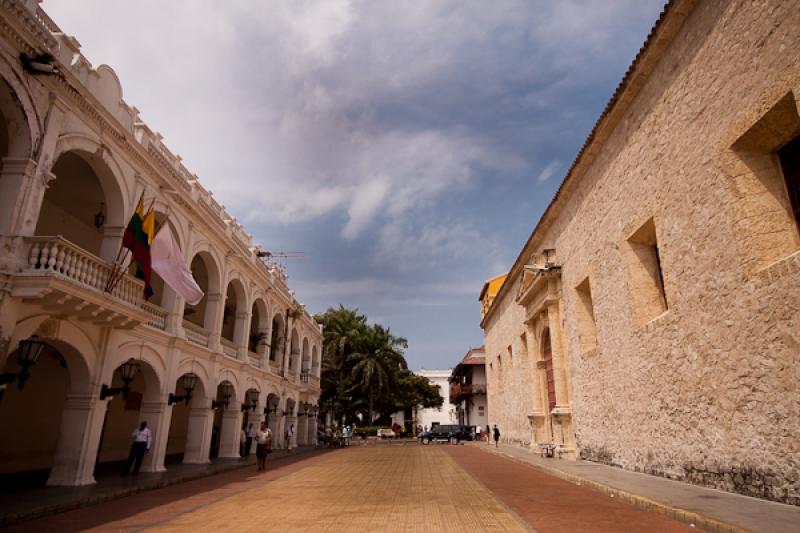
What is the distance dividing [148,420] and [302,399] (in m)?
18.8

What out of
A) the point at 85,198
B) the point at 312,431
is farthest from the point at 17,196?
the point at 312,431

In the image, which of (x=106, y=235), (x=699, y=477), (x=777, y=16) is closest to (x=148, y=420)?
(x=106, y=235)

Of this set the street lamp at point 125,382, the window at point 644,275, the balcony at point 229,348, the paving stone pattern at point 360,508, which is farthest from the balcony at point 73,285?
the window at point 644,275

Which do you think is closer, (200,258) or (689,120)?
(689,120)

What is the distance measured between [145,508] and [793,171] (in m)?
12.5

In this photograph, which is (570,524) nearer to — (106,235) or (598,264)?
(598,264)

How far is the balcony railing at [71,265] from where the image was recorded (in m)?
9.28

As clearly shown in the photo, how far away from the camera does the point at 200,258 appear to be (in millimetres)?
19859

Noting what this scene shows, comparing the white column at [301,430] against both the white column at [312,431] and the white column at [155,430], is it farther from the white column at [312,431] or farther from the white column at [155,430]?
the white column at [155,430]

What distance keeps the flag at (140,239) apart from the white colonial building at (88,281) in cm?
63

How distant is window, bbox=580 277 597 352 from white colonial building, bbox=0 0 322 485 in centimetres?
1302

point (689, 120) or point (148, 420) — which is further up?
point (689, 120)

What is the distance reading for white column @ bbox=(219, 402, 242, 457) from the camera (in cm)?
2011

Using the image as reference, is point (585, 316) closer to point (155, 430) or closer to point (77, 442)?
point (155, 430)
